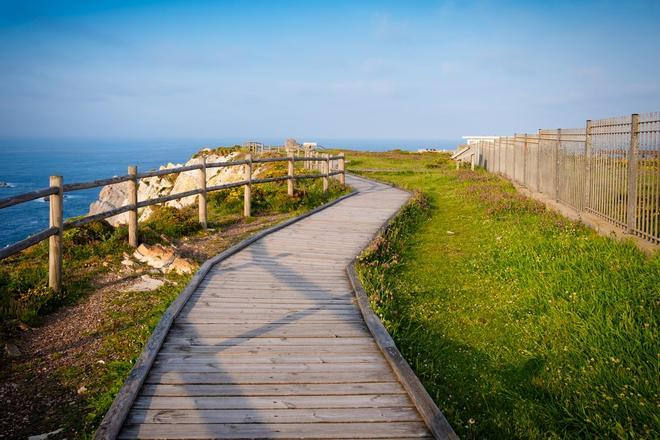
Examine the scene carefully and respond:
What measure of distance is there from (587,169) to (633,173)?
2.99 meters

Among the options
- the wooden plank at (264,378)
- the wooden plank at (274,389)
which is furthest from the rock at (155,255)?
the wooden plank at (274,389)

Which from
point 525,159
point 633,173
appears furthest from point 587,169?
point 525,159

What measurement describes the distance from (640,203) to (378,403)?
694cm

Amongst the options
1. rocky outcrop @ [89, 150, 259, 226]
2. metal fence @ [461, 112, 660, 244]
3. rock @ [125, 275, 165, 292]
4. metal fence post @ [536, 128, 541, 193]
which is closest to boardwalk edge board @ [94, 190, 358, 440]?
rock @ [125, 275, 165, 292]

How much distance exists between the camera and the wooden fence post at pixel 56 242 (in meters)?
7.71

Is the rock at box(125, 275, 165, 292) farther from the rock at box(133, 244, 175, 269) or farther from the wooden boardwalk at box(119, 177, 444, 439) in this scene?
the wooden boardwalk at box(119, 177, 444, 439)

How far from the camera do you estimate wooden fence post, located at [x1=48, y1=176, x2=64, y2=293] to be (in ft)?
25.3

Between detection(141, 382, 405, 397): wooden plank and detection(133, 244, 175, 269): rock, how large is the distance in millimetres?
5141

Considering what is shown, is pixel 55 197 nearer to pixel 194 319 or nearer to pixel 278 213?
pixel 194 319

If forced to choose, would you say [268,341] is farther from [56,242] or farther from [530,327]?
[56,242]

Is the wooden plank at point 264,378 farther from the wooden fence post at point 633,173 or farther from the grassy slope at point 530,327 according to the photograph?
the wooden fence post at point 633,173

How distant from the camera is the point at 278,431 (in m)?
3.66

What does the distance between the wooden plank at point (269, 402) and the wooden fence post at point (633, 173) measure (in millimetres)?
6879

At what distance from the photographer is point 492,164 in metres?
30.7
